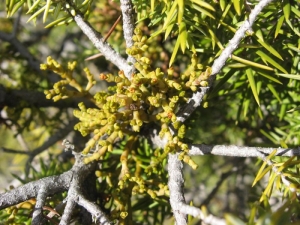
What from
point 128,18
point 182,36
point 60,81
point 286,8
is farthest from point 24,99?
point 286,8

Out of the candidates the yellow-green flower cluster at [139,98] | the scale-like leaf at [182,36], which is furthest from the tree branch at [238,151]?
the scale-like leaf at [182,36]

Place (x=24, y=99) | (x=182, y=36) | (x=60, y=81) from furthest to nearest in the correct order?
(x=24, y=99) < (x=60, y=81) < (x=182, y=36)

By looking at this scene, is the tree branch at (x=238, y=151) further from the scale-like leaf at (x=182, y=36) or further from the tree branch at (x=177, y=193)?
the scale-like leaf at (x=182, y=36)

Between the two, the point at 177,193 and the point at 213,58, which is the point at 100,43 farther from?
the point at 177,193

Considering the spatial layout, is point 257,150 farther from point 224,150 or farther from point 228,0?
point 228,0

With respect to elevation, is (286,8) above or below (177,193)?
above

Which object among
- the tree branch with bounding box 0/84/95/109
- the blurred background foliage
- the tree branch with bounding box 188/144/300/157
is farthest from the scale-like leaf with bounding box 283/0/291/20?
the tree branch with bounding box 0/84/95/109

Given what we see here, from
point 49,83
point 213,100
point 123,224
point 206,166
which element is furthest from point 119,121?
point 206,166

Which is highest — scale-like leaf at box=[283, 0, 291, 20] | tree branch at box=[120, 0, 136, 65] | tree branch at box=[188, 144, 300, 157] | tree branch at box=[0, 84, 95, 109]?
tree branch at box=[120, 0, 136, 65]

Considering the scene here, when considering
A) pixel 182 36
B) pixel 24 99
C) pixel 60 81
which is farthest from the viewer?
pixel 24 99

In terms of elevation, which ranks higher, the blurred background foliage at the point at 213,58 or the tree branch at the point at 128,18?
the tree branch at the point at 128,18

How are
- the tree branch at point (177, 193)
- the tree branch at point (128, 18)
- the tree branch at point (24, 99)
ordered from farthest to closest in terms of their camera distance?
the tree branch at point (24, 99) → the tree branch at point (128, 18) → the tree branch at point (177, 193)

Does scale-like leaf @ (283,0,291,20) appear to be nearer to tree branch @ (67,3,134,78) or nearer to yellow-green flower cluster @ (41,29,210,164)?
yellow-green flower cluster @ (41,29,210,164)
